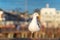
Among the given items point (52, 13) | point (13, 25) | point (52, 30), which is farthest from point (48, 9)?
point (13, 25)

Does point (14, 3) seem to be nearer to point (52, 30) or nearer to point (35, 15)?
point (35, 15)

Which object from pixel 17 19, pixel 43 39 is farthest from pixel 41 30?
pixel 17 19

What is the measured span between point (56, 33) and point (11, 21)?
0.50 metres

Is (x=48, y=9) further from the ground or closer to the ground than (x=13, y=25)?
further from the ground

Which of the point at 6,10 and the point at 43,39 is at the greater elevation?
the point at 6,10

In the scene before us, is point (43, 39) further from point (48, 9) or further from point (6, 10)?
point (6, 10)

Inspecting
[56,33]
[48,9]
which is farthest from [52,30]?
[48,9]

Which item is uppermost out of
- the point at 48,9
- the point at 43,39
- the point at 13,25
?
the point at 48,9

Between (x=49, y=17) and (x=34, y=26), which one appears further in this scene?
(x=49, y=17)

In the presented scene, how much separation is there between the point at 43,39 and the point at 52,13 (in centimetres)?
30

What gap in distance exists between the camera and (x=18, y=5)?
249 cm

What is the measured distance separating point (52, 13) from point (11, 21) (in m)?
0.45

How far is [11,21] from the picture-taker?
2465 millimetres

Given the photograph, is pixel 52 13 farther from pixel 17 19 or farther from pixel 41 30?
pixel 17 19
